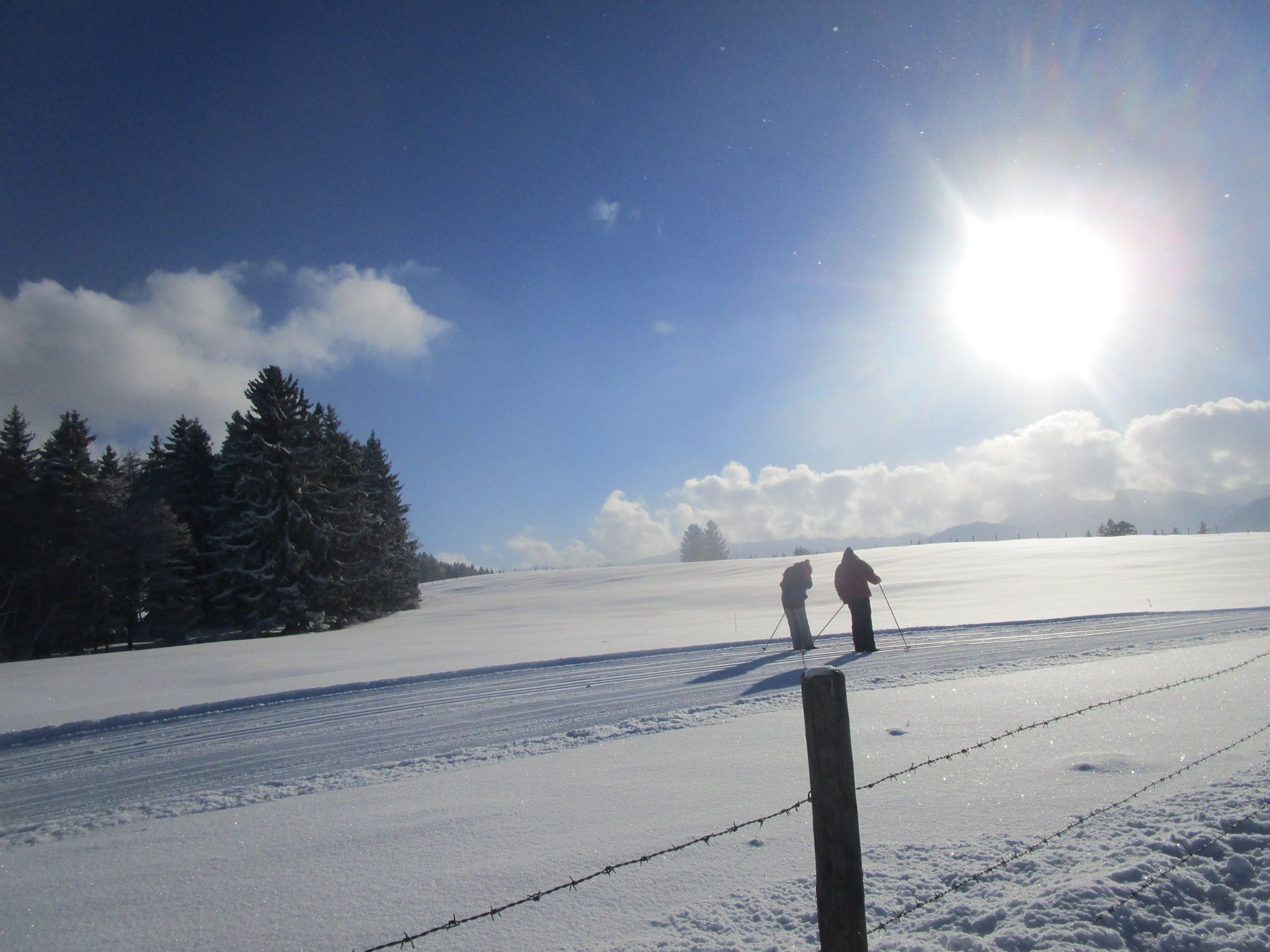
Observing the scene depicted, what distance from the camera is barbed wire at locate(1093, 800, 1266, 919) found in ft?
10.9

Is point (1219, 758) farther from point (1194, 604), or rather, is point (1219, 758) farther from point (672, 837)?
point (1194, 604)

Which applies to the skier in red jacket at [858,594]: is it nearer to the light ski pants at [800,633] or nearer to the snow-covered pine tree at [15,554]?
the light ski pants at [800,633]

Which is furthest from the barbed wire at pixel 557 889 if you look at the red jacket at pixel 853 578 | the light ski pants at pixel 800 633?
the light ski pants at pixel 800 633

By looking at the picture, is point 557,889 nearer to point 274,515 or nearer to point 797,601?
point 797,601

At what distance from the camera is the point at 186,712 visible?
1066 centimetres

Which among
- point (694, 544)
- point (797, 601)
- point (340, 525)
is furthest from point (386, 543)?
point (694, 544)

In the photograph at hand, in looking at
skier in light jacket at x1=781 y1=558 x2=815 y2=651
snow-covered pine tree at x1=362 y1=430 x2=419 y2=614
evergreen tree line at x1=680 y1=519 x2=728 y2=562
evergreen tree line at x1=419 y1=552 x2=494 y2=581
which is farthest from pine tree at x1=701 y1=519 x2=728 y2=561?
skier in light jacket at x1=781 y1=558 x2=815 y2=651

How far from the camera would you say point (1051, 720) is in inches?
234

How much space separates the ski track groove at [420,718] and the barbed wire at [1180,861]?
16.2ft

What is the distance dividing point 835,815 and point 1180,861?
2.46 m

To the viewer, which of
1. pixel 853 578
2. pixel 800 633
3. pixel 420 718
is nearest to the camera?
pixel 420 718

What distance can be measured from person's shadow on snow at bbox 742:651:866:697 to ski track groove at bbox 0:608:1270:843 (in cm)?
5

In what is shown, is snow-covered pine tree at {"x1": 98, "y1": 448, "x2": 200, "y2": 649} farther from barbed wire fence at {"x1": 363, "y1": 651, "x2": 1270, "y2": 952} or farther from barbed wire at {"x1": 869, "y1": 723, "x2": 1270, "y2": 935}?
barbed wire at {"x1": 869, "y1": 723, "x2": 1270, "y2": 935}

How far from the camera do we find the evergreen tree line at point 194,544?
26.8 meters
